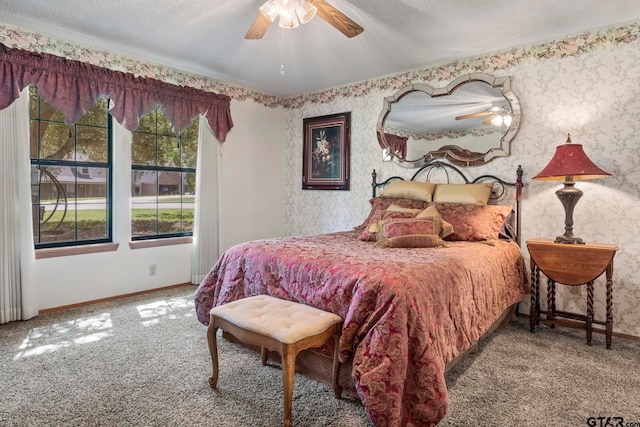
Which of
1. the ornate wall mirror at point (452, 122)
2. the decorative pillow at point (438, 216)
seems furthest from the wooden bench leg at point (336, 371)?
the ornate wall mirror at point (452, 122)

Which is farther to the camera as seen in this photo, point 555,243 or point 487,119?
point 487,119

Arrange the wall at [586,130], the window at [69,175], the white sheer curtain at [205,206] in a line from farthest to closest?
the white sheer curtain at [205,206], the window at [69,175], the wall at [586,130]

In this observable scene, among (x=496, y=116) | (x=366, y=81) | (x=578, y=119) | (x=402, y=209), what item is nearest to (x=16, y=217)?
(x=402, y=209)

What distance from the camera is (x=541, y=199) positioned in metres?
3.37

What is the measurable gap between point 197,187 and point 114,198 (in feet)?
2.90

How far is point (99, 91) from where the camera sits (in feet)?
11.7

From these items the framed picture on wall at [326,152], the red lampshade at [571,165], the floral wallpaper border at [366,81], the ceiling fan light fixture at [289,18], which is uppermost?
the floral wallpaper border at [366,81]

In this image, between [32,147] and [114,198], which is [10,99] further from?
[114,198]

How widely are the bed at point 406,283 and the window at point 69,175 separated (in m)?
1.77

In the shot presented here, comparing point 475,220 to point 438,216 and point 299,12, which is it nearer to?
point 438,216

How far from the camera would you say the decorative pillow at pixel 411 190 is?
12.3 feet

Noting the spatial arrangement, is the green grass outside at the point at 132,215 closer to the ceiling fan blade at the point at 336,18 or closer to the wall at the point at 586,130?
the ceiling fan blade at the point at 336,18

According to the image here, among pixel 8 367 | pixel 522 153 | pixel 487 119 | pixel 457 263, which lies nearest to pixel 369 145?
pixel 487 119

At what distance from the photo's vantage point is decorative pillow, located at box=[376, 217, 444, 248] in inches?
112
